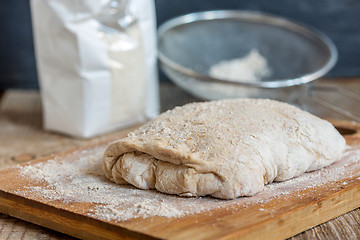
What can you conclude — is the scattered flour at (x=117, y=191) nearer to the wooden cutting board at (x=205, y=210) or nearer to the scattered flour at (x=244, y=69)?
the wooden cutting board at (x=205, y=210)

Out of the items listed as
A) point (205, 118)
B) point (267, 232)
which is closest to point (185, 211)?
point (267, 232)

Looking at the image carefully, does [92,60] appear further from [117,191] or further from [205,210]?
[205,210]

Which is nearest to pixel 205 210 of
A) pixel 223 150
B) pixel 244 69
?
pixel 223 150

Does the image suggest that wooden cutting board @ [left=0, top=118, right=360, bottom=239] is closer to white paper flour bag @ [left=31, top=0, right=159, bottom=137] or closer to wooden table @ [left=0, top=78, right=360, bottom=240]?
wooden table @ [left=0, top=78, right=360, bottom=240]

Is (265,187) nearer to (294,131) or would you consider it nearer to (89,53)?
(294,131)

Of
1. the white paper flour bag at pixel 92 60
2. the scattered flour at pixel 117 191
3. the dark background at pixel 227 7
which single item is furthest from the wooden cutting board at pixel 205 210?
the dark background at pixel 227 7
